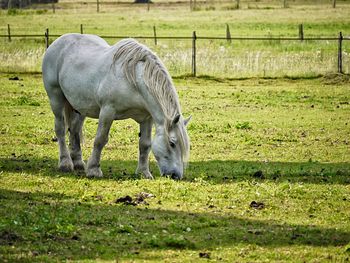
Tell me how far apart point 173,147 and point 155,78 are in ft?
3.82

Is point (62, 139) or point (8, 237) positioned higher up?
point (8, 237)

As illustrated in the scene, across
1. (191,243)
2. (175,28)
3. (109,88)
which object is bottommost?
(175,28)

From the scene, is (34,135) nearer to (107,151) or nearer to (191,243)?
(107,151)

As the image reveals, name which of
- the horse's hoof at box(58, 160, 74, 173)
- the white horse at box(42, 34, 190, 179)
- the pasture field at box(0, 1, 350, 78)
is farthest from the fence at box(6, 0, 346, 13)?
the horse's hoof at box(58, 160, 74, 173)

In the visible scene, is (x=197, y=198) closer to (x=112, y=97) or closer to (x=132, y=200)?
(x=132, y=200)

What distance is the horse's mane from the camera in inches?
485

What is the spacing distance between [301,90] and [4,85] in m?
10.7

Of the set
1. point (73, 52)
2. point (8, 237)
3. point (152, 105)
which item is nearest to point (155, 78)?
point (152, 105)

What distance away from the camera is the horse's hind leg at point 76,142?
47.4ft

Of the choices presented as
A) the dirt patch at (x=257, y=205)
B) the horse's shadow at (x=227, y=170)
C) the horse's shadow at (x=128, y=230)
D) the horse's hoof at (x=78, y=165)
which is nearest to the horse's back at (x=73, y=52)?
the horse's hoof at (x=78, y=165)

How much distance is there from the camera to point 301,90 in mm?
27969

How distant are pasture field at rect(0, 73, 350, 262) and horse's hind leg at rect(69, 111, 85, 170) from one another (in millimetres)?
462

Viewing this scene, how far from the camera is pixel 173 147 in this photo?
1236 cm

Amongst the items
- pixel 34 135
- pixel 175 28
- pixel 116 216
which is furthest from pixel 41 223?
pixel 175 28
